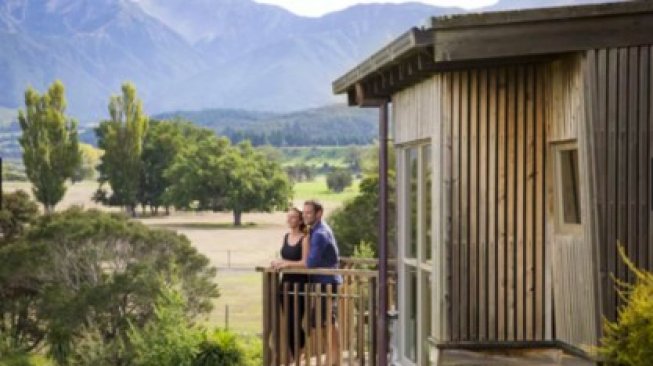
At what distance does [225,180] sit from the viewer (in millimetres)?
92000

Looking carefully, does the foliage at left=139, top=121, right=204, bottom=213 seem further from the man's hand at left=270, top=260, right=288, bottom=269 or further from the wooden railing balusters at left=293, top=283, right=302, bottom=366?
the man's hand at left=270, top=260, right=288, bottom=269

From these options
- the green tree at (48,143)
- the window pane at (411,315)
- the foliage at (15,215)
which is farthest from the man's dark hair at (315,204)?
the green tree at (48,143)

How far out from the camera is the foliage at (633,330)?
7023 mm

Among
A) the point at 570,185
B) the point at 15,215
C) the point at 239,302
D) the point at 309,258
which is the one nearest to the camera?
the point at 570,185

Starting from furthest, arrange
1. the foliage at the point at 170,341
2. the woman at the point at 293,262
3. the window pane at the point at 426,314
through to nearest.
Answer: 1. the foliage at the point at 170,341
2. the woman at the point at 293,262
3. the window pane at the point at 426,314

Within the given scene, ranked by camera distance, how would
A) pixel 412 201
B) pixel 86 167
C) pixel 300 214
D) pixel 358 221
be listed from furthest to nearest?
pixel 86 167 < pixel 358 221 < pixel 300 214 < pixel 412 201

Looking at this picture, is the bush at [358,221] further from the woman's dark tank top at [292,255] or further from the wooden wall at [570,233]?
the wooden wall at [570,233]

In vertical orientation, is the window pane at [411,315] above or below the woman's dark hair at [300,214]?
below

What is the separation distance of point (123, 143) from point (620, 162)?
8914 centimetres

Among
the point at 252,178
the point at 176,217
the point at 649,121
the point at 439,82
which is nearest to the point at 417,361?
the point at 439,82

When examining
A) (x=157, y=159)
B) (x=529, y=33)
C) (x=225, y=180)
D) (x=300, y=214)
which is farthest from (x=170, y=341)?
(x=157, y=159)

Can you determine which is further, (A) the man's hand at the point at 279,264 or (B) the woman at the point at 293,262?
(A) the man's hand at the point at 279,264

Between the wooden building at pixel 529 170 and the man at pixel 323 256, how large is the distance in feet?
6.05

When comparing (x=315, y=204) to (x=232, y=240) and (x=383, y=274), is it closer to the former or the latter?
(x=383, y=274)
